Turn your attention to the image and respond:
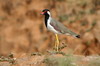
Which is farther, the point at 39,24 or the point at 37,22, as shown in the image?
the point at 37,22

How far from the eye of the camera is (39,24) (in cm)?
2108

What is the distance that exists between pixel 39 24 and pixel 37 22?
0.23 meters

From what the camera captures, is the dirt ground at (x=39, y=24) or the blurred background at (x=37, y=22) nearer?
the dirt ground at (x=39, y=24)

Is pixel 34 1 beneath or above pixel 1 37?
above

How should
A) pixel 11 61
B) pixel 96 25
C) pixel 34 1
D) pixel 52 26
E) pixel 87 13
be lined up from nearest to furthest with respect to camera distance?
pixel 11 61
pixel 52 26
pixel 96 25
pixel 87 13
pixel 34 1

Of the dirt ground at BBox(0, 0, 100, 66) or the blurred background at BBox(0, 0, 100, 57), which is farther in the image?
the blurred background at BBox(0, 0, 100, 57)

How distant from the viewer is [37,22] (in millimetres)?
21266

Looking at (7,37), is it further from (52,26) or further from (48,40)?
(52,26)

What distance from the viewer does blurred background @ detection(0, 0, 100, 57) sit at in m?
19.5

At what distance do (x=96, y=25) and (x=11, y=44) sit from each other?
410 cm

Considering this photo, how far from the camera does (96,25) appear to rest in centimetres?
1886

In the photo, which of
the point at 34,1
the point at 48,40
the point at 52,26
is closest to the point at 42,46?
the point at 48,40

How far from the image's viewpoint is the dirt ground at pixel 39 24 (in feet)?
61.9

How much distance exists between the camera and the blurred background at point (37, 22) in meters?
19.5
